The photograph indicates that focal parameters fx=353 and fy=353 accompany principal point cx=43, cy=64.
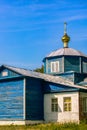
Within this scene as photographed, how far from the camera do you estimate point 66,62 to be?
117 ft

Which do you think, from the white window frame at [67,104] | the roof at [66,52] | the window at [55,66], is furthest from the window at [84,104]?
the roof at [66,52]

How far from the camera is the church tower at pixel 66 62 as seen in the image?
117 ft

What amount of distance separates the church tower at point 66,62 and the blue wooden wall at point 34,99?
5.60 metres

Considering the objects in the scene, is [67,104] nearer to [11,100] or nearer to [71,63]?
[11,100]

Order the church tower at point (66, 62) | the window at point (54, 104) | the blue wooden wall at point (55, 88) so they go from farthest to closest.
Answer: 1. the church tower at point (66, 62)
2. the window at point (54, 104)
3. the blue wooden wall at point (55, 88)

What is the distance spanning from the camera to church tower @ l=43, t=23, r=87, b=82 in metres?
35.7

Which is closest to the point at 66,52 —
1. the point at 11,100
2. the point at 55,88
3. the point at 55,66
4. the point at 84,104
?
the point at 55,66

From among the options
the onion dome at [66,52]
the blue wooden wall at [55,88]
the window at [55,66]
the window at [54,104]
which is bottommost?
the window at [54,104]

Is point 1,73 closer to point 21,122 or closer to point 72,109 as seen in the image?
point 21,122

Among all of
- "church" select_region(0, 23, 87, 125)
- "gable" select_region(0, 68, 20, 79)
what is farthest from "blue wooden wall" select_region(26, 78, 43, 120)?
"gable" select_region(0, 68, 20, 79)

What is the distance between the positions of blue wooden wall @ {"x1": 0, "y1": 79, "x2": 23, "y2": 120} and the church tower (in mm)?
7176

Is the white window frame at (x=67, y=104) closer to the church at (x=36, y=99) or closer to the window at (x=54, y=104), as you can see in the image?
the church at (x=36, y=99)

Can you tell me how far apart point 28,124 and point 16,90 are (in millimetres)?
3048

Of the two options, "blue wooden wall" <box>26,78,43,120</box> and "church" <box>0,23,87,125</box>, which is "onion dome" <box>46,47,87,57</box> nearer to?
"church" <box>0,23,87,125</box>
